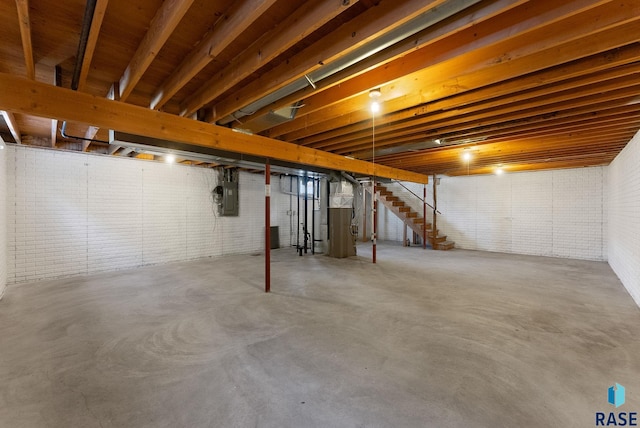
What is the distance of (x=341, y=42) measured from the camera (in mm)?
1816

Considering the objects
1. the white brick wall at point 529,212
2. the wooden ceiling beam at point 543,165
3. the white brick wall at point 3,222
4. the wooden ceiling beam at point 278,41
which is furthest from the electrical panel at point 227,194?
the white brick wall at point 529,212

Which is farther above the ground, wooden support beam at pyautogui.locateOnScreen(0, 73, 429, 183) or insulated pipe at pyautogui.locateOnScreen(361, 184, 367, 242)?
wooden support beam at pyautogui.locateOnScreen(0, 73, 429, 183)

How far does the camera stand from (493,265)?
5.87 meters

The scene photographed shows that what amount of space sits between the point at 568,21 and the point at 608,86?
1212mm

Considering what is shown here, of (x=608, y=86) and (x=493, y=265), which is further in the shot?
(x=493, y=265)

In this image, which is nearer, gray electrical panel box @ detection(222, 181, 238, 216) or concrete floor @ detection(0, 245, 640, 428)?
concrete floor @ detection(0, 245, 640, 428)

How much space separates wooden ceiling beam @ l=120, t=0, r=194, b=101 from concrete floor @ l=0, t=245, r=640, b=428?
2.31 m

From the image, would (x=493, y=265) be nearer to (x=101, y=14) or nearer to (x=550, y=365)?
(x=550, y=365)

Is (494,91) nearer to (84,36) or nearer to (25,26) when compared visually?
(84,36)

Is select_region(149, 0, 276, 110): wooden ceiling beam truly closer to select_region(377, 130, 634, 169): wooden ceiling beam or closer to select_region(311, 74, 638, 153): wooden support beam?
select_region(311, 74, 638, 153): wooden support beam

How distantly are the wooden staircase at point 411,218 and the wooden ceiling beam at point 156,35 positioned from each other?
7637mm

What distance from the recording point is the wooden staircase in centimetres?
808

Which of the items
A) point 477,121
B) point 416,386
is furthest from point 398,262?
point 416,386

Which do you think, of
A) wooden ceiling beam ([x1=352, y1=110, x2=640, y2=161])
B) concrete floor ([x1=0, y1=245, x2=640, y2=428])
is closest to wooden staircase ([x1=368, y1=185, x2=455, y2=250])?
concrete floor ([x1=0, y1=245, x2=640, y2=428])
